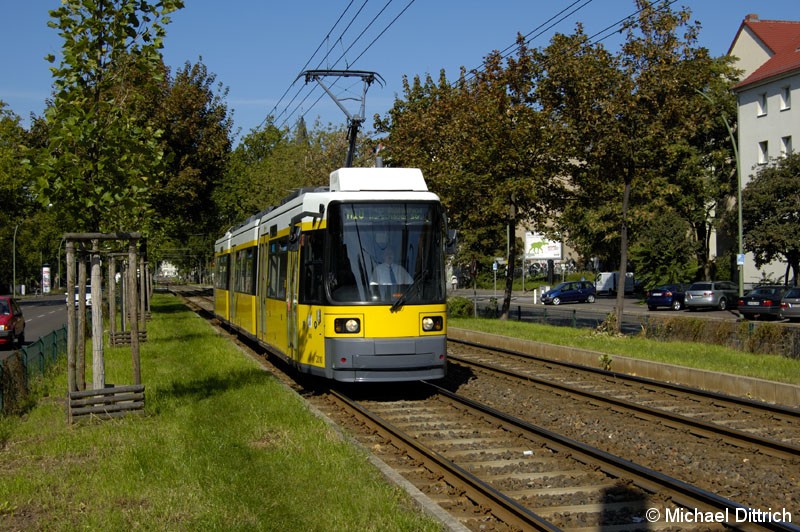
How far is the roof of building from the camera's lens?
5381 cm

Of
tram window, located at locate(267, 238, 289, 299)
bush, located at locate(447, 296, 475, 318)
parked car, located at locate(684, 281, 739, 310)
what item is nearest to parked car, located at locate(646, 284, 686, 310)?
parked car, located at locate(684, 281, 739, 310)

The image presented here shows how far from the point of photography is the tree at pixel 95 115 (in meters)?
10.5

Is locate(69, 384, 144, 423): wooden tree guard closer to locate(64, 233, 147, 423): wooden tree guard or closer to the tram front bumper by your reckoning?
locate(64, 233, 147, 423): wooden tree guard

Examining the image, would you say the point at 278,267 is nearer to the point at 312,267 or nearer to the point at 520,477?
the point at 312,267

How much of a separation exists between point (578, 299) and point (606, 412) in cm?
4848

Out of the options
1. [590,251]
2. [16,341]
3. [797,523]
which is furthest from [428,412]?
[590,251]

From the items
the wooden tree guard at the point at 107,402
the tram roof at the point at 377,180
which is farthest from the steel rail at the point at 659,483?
the tram roof at the point at 377,180

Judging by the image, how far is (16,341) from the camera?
27.5m

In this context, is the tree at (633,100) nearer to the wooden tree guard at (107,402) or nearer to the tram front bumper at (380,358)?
the tram front bumper at (380,358)

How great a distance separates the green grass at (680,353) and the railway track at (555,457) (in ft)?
7.34

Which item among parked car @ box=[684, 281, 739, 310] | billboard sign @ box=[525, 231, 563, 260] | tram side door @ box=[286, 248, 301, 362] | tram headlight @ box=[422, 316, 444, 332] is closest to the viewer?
tram headlight @ box=[422, 316, 444, 332]

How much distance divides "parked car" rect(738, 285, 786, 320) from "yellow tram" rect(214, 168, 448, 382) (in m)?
29.2

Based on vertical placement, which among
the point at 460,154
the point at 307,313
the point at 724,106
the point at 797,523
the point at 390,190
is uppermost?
the point at 724,106

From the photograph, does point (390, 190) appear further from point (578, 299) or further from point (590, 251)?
point (590, 251)
